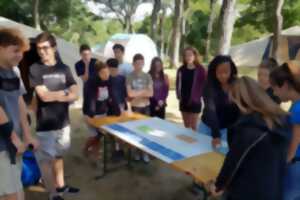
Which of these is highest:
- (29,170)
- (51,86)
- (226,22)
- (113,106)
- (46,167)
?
(226,22)

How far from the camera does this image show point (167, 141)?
342 centimetres

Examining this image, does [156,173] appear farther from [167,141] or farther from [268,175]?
[268,175]

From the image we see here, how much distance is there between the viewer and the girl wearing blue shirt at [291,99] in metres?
2.23

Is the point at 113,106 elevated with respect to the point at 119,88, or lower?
lower

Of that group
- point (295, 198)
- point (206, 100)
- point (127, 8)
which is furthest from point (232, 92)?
point (127, 8)

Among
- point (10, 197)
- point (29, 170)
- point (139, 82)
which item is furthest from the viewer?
point (139, 82)

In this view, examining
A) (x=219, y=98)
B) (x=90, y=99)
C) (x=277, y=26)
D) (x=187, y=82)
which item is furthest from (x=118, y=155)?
(x=277, y=26)

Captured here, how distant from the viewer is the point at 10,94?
8.02 feet

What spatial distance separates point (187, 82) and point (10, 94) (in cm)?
271

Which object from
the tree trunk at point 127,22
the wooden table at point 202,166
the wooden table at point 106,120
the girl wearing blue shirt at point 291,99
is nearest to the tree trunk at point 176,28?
the wooden table at point 106,120

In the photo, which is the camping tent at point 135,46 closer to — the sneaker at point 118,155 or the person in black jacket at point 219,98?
the sneaker at point 118,155

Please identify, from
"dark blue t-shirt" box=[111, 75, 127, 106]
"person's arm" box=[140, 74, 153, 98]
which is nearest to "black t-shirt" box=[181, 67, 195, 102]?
"person's arm" box=[140, 74, 153, 98]

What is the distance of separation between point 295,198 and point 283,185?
0.17 metres

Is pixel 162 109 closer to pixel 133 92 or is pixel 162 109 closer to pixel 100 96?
pixel 133 92
